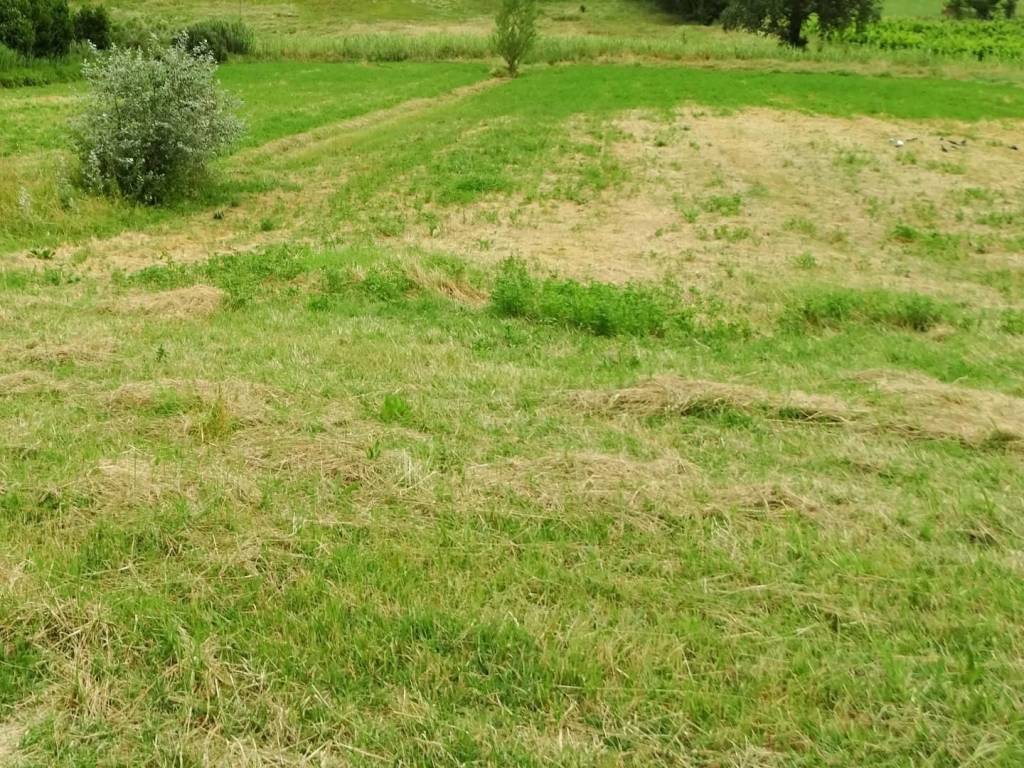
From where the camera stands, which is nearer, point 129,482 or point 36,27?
point 129,482

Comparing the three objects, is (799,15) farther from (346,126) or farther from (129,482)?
(129,482)

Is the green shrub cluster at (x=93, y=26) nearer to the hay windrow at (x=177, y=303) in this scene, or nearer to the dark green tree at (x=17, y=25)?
the dark green tree at (x=17, y=25)

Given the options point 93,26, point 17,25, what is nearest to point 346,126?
point 17,25

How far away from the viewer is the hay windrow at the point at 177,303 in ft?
29.0

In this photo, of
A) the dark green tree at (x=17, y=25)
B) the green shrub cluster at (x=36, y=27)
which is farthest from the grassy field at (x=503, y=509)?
the green shrub cluster at (x=36, y=27)

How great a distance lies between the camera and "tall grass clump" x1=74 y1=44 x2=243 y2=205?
15188 millimetres

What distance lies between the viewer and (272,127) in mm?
25844

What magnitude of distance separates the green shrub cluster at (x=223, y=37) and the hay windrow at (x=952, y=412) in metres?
50.1

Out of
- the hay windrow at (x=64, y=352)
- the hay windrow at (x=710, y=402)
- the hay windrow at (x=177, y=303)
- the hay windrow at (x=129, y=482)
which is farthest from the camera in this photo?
the hay windrow at (x=177, y=303)

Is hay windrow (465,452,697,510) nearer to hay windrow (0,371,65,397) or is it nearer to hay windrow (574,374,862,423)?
hay windrow (574,374,862,423)

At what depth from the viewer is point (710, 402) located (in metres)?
6.12

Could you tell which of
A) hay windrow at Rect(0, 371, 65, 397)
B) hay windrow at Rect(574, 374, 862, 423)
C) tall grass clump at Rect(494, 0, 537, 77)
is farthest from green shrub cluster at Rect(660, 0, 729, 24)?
hay windrow at Rect(0, 371, 65, 397)

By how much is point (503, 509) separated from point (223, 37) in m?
53.2

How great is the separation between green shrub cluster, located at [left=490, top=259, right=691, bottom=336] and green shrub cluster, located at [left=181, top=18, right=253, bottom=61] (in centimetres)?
4608
